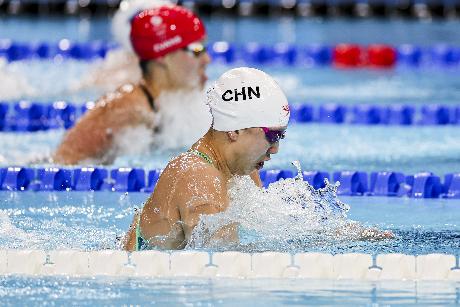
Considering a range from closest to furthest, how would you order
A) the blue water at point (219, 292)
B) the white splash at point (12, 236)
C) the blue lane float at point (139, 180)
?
the blue water at point (219, 292) < the white splash at point (12, 236) < the blue lane float at point (139, 180)

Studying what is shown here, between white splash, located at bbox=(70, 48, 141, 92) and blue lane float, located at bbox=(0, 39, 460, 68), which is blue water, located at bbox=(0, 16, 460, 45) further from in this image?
white splash, located at bbox=(70, 48, 141, 92)

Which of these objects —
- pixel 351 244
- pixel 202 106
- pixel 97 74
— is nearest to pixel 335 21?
pixel 97 74

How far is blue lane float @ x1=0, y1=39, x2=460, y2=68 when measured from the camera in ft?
33.2

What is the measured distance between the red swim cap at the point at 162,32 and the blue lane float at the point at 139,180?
776 millimetres

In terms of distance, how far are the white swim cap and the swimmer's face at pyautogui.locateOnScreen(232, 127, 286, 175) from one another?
0.09ft

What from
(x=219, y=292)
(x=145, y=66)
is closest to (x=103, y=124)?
(x=145, y=66)

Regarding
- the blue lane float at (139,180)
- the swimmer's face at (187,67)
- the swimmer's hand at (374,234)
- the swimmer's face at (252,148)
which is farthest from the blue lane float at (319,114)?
the swimmer's face at (252,148)

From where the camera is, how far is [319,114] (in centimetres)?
773

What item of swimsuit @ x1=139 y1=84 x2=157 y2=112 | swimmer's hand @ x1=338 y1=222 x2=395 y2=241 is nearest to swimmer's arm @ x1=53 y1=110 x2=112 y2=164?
swimsuit @ x1=139 y1=84 x2=157 y2=112

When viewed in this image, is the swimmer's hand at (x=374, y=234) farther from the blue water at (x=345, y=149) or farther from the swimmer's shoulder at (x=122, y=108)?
the swimmer's shoulder at (x=122, y=108)

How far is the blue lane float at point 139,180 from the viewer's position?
557 cm

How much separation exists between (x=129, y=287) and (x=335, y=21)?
904 cm

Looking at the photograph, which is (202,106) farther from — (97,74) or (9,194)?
(97,74)

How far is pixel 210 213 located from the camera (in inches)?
147
